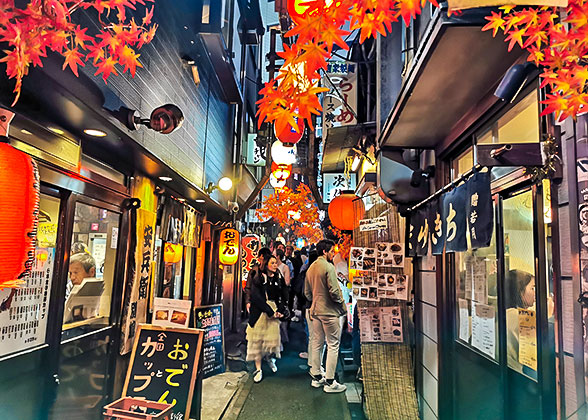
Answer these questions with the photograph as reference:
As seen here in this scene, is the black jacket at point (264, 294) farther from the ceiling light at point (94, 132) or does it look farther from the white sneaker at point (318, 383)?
the ceiling light at point (94, 132)

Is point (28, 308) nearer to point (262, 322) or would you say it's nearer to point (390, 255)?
point (390, 255)

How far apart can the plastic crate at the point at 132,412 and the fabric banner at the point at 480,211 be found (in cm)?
393

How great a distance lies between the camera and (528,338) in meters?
3.71

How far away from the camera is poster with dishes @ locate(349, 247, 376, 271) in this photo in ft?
24.2

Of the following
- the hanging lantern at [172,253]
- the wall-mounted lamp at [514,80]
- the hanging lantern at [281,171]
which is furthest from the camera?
the hanging lantern at [281,171]

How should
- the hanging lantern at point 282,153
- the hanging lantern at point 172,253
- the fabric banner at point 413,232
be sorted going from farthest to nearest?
the hanging lantern at point 282,153
the hanging lantern at point 172,253
the fabric banner at point 413,232

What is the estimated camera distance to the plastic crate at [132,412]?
14.3 ft

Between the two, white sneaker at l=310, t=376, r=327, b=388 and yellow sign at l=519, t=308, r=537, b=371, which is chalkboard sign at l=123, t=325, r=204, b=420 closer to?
yellow sign at l=519, t=308, r=537, b=371

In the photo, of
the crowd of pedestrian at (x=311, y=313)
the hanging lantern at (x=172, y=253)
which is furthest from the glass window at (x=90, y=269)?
the crowd of pedestrian at (x=311, y=313)

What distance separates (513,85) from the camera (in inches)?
125

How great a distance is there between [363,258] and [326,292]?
6.95ft

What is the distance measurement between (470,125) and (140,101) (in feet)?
18.0

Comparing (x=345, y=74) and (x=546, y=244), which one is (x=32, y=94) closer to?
(x=546, y=244)

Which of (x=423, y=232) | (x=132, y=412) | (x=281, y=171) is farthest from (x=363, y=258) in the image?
(x=281, y=171)
